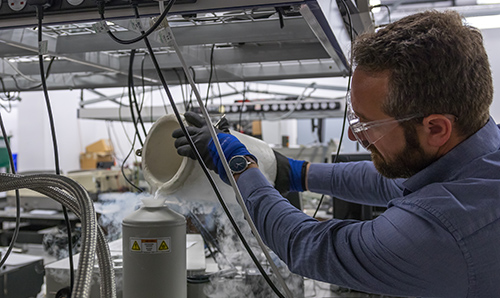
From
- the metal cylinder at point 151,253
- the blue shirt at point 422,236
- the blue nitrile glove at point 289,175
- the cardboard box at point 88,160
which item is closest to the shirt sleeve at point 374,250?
the blue shirt at point 422,236

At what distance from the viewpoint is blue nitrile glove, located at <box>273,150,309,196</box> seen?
1296 millimetres

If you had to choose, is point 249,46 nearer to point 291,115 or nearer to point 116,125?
point 291,115

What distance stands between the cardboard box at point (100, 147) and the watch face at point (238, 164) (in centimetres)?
760

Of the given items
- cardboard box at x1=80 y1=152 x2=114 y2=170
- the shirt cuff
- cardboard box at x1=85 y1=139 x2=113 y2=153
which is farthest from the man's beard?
cardboard box at x1=80 y1=152 x2=114 y2=170

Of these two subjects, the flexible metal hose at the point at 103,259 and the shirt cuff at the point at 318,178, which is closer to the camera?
the flexible metal hose at the point at 103,259

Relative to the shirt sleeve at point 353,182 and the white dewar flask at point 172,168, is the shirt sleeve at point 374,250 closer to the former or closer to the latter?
the white dewar flask at point 172,168

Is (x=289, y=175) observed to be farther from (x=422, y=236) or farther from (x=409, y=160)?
(x=422, y=236)

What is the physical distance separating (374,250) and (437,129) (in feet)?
0.89

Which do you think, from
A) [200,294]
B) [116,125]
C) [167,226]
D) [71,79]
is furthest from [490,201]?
[116,125]

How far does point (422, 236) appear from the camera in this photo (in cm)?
74

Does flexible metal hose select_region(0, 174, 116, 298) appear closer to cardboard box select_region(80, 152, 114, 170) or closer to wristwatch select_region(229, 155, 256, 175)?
wristwatch select_region(229, 155, 256, 175)

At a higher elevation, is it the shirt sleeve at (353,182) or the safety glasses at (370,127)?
the safety glasses at (370,127)

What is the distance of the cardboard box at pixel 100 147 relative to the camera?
8.23 metres

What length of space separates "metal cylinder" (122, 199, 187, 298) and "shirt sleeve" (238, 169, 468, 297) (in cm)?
25
